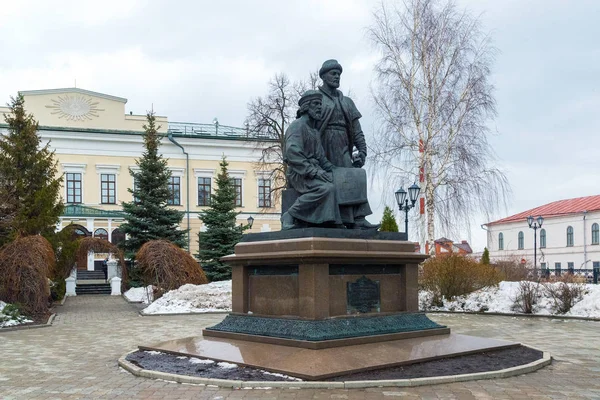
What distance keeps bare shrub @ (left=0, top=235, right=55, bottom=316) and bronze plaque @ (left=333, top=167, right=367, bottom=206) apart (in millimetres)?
11057

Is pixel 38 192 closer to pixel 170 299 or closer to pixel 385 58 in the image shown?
pixel 170 299

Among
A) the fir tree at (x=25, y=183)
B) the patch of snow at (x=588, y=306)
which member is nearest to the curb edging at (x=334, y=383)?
the patch of snow at (x=588, y=306)

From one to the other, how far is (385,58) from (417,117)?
289cm

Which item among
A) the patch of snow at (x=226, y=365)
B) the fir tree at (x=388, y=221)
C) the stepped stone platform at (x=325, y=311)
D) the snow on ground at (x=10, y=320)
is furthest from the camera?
the fir tree at (x=388, y=221)

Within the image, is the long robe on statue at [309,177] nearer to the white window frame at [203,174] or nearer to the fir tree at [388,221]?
the fir tree at [388,221]

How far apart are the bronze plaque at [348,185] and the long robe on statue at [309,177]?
154mm

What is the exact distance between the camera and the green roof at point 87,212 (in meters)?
40.5

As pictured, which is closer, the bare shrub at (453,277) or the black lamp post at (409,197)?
the bare shrub at (453,277)

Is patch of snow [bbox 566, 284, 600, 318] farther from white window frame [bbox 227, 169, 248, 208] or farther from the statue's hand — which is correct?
white window frame [bbox 227, 169, 248, 208]

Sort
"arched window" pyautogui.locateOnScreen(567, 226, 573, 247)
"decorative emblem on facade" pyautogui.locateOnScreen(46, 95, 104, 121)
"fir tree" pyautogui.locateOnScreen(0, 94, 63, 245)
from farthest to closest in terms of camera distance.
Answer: "arched window" pyautogui.locateOnScreen(567, 226, 573, 247) < "decorative emblem on facade" pyautogui.locateOnScreen(46, 95, 104, 121) < "fir tree" pyautogui.locateOnScreen(0, 94, 63, 245)

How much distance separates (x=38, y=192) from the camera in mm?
21109

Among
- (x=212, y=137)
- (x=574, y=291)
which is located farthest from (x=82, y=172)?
(x=574, y=291)

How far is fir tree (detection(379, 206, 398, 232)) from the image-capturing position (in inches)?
1055

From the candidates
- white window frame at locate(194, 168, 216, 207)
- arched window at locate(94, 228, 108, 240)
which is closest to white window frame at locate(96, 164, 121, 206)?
arched window at locate(94, 228, 108, 240)
